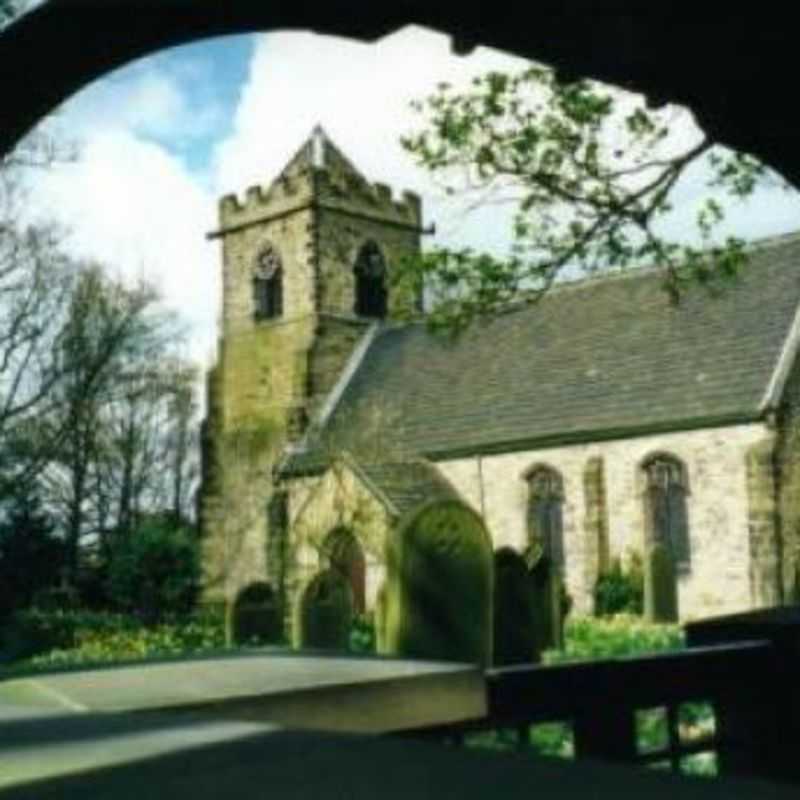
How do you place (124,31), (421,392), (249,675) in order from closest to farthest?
(124,31) < (249,675) < (421,392)

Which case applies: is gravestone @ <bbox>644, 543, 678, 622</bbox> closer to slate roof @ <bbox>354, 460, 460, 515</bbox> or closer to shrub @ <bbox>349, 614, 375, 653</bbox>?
shrub @ <bbox>349, 614, 375, 653</bbox>

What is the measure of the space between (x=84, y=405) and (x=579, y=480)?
1468 cm

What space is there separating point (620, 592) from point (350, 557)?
701 centimetres

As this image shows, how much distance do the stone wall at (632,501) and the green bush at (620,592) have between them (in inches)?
39.2

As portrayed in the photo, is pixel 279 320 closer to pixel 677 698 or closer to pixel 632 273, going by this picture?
pixel 632 273

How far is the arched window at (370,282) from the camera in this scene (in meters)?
37.7

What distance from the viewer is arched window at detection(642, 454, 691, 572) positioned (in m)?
26.6

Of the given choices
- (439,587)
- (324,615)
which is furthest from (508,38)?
(324,615)

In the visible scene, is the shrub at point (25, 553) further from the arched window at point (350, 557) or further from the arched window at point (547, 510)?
the arched window at point (547, 510)

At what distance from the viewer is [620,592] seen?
25953mm

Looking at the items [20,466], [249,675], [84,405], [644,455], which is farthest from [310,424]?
[249,675]

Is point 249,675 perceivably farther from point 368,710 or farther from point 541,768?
point 541,768

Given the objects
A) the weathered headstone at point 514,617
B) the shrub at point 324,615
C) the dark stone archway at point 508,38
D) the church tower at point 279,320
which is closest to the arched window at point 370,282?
the church tower at point 279,320

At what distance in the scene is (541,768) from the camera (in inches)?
48.9
